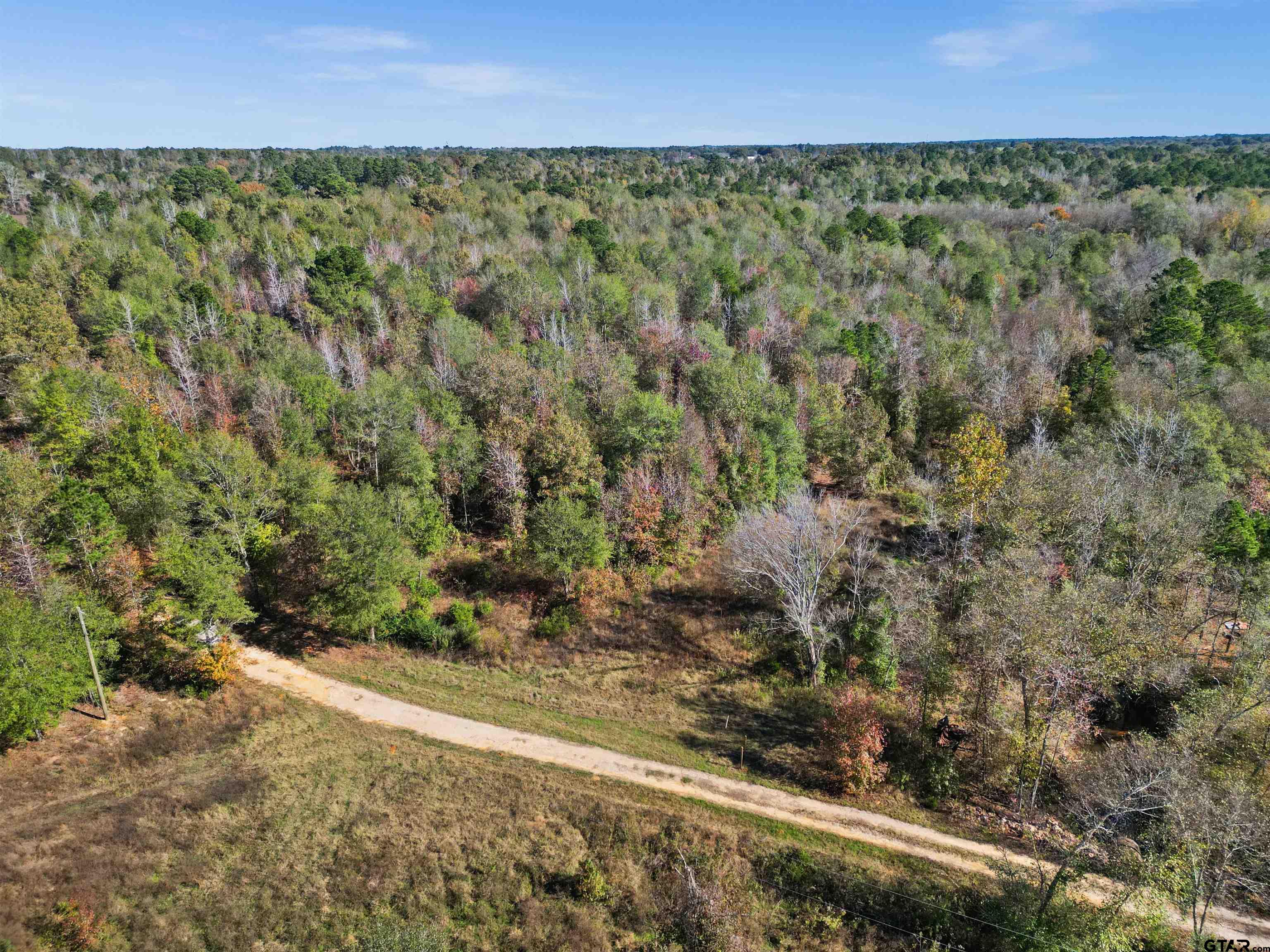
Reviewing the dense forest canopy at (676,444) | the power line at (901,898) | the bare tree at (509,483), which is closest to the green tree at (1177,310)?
the dense forest canopy at (676,444)

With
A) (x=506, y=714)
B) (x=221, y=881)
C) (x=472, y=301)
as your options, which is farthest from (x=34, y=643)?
(x=472, y=301)

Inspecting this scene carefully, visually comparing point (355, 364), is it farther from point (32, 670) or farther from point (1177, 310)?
point (1177, 310)

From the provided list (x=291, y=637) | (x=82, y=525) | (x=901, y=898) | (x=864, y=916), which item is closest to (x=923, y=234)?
(x=901, y=898)

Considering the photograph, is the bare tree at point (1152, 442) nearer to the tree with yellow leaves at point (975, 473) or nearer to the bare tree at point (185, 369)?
the tree with yellow leaves at point (975, 473)

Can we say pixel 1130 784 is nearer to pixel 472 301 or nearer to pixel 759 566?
pixel 759 566

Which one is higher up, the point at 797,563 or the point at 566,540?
the point at 797,563

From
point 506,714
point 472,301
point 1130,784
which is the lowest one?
point 506,714
